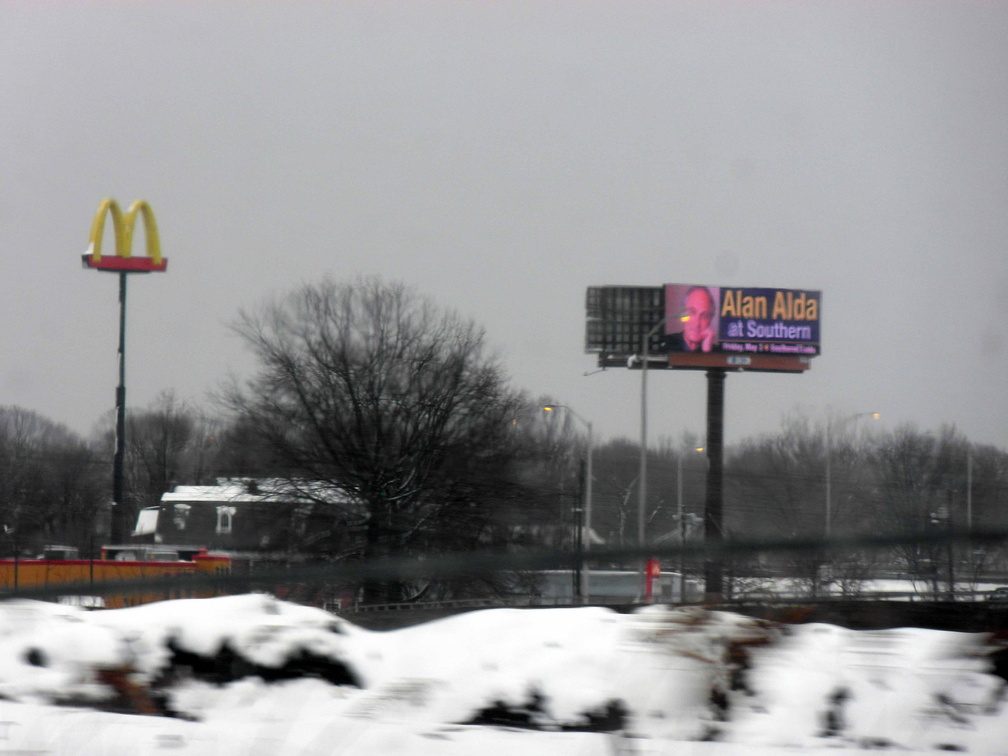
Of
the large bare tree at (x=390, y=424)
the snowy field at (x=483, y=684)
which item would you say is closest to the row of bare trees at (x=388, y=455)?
the large bare tree at (x=390, y=424)

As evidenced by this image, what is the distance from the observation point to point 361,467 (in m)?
25.2

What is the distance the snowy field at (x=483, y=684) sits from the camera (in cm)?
298

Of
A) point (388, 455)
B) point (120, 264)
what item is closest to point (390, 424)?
point (388, 455)

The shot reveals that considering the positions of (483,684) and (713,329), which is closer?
(483,684)

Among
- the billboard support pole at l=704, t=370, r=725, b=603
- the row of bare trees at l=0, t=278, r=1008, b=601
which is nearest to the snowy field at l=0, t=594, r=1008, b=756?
the row of bare trees at l=0, t=278, r=1008, b=601

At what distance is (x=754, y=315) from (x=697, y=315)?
304cm

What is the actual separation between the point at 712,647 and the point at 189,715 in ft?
5.90

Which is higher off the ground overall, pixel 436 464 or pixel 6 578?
pixel 436 464

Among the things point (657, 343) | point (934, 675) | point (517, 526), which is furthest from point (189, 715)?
point (657, 343)

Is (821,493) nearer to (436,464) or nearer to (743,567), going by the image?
(436,464)

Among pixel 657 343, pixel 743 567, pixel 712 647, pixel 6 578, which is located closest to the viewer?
pixel 712 647

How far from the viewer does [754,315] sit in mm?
48969

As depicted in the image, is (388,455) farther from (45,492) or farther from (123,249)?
(123,249)

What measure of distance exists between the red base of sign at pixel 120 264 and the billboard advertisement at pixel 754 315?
76.4ft
